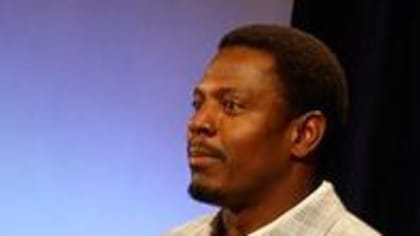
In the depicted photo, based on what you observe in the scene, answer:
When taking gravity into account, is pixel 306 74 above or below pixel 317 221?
above

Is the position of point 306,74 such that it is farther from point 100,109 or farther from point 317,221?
point 100,109

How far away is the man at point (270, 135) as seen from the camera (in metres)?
1.28

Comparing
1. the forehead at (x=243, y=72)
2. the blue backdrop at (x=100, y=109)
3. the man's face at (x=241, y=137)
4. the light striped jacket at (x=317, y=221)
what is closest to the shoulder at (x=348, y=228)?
the light striped jacket at (x=317, y=221)

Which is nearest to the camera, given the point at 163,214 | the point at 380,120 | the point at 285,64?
the point at 285,64

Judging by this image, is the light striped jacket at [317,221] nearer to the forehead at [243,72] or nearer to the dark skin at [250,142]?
the dark skin at [250,142]

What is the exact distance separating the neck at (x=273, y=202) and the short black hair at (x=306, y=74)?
49 mm

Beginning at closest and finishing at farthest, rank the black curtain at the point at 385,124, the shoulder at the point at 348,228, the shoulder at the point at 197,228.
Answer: the shoulder at the point at 348,228 < the shoulder at the point at 197,228 < the black curtain at the point at 385,124

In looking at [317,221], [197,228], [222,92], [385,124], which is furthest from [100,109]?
[317,221]

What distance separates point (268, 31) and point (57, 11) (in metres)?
0.96

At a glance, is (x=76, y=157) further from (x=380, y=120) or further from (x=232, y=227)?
(x=232, y=227)

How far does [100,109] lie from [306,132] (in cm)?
98

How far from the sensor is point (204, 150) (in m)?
1.29

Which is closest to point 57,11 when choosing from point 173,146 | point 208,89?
point 173,146

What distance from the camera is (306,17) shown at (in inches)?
86.7
